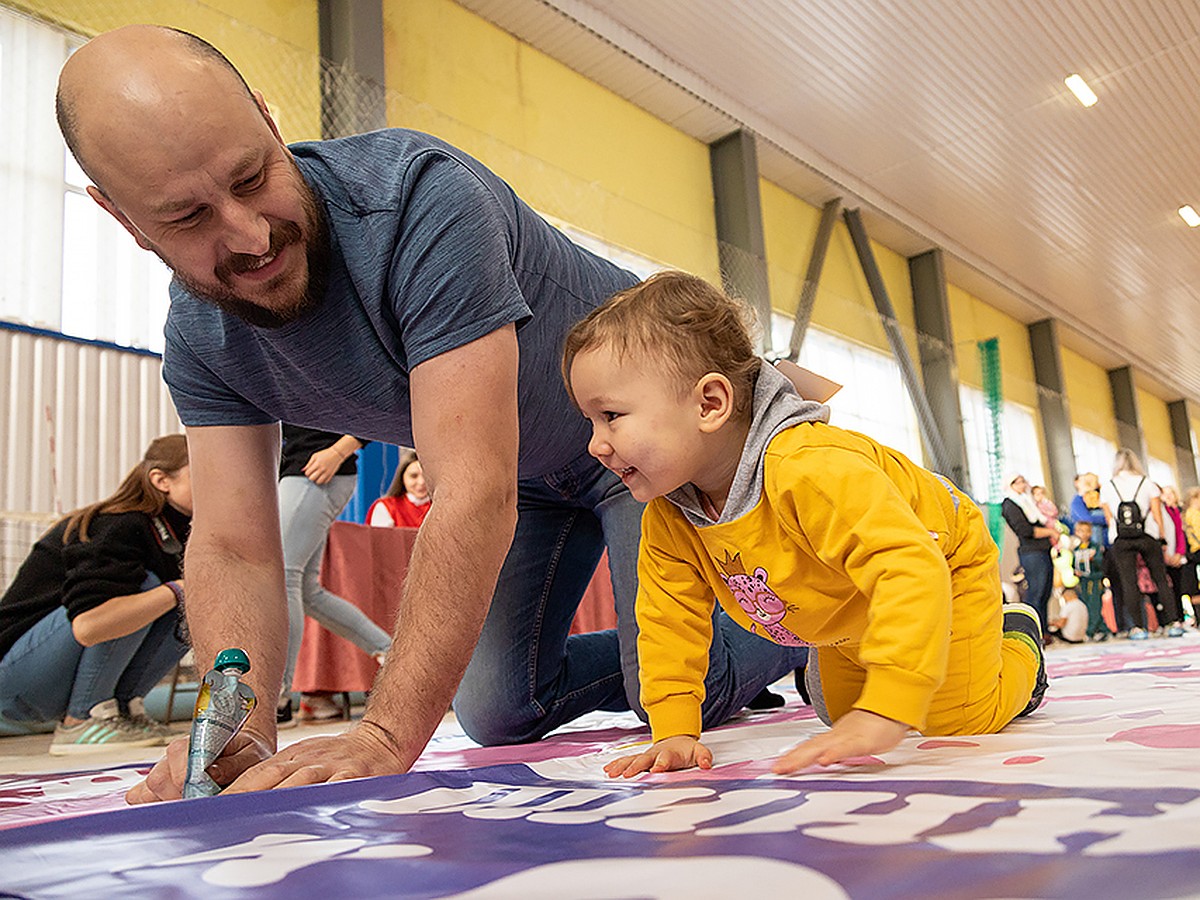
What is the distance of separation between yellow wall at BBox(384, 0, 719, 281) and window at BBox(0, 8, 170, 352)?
4.78ft

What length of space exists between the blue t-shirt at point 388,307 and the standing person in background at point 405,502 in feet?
7.49

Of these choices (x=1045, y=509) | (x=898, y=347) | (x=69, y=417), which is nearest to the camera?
(x=69, y=417)

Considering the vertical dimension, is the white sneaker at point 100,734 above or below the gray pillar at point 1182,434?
below

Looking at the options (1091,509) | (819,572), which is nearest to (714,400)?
(819,572)

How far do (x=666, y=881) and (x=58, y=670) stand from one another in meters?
2.28

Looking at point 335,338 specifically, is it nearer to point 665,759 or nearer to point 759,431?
point 759,431

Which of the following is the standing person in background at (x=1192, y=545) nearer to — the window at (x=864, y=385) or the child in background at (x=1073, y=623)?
the child in background at (x=1073, y=623)

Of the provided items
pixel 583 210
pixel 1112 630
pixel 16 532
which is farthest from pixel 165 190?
pixel 1112 630

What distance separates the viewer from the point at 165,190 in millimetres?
972

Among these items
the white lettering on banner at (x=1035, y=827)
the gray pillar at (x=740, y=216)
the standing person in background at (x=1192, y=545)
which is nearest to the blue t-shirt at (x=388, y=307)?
the white lettering on banner at (x=1035, y=827)

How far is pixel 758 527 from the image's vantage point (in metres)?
1.09

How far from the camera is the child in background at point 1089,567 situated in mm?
7273

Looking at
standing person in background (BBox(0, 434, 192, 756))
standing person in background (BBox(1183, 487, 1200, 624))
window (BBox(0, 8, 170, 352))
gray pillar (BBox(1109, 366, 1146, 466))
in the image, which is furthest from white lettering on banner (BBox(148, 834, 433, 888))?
gray pillar (BBox(1109, 366, 1146, 466))

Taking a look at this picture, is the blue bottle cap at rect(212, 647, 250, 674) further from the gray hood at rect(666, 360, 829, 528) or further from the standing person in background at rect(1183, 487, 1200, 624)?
the standing person in background at rect(1183, 487, 1200, 624)
